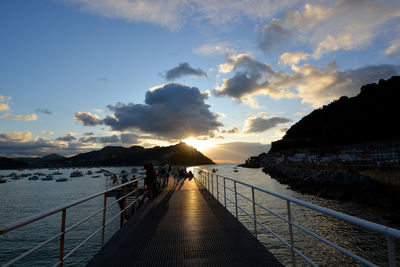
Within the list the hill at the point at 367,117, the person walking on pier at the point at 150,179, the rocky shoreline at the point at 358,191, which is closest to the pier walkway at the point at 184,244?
the person walking on pier at the point at 150,179

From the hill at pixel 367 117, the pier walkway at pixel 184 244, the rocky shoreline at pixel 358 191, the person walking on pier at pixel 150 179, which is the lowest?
the rocky shoreline at pixel 358 191

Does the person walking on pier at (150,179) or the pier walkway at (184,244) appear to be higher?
the person walking on pier at (150,179)

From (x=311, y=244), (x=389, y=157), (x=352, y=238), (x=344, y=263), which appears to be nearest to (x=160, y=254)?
(x=344, y=263)

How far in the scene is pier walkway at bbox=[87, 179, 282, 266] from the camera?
3.74 metres

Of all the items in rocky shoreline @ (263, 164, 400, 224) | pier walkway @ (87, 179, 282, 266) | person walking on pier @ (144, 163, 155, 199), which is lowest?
rocky shoreline @ (263, 164, 400, 224)

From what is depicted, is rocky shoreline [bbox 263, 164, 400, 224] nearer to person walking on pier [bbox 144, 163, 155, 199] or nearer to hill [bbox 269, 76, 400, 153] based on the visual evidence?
person walking on pier [bbox 144, 163, 155, 199]

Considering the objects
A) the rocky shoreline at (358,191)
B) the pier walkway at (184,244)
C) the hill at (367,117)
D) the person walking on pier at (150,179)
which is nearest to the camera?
the pier walkway at (184,244)

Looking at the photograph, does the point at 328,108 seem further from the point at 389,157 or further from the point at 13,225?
the point at 13,225

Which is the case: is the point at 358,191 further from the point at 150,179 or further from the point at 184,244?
the point at 184,244

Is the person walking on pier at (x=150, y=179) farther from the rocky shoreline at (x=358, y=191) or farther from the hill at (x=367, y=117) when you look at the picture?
the hill at (x=367, y=117)

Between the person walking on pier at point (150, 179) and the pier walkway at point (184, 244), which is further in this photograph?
the person walking on pier at point (150, 179)

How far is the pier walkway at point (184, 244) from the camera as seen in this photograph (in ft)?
12.3

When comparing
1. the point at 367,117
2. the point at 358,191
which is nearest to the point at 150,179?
the point at 358,191

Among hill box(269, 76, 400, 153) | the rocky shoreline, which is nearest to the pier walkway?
the rocky shoreline
